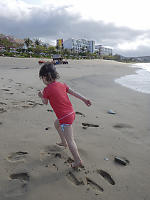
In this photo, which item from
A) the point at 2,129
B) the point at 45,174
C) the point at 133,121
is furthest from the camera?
the point at 133,121

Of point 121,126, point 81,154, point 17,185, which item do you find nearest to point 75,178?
point 81,154

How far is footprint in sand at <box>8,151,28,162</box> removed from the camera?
7.06 feet

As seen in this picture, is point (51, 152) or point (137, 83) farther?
point (137, 83)

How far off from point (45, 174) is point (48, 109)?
225 centimetres

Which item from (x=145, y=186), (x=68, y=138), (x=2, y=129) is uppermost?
(x=68, y=138)

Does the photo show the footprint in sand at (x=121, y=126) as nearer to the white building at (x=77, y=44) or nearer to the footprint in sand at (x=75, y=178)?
the footprint in sand at (x=75, y=178)

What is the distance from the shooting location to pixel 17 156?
2.21m

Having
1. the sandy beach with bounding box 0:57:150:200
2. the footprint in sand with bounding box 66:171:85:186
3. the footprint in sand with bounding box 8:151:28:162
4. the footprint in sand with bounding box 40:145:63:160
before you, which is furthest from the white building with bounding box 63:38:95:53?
the footprint in sand with bounding box 66:171:85:186

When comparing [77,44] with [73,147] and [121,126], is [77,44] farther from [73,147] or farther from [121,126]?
[73,147]

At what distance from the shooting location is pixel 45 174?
193cm

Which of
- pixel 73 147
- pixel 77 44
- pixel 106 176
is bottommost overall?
pixel 106 176

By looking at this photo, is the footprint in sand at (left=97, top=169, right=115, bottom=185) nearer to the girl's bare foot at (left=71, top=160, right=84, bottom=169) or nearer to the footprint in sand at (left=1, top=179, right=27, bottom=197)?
the girl's bare foot at (left=71, top=160, right=84, bottom=169)

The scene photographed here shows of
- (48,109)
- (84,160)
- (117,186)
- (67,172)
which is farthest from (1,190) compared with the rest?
(48,109)

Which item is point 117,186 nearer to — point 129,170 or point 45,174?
point 129,170
